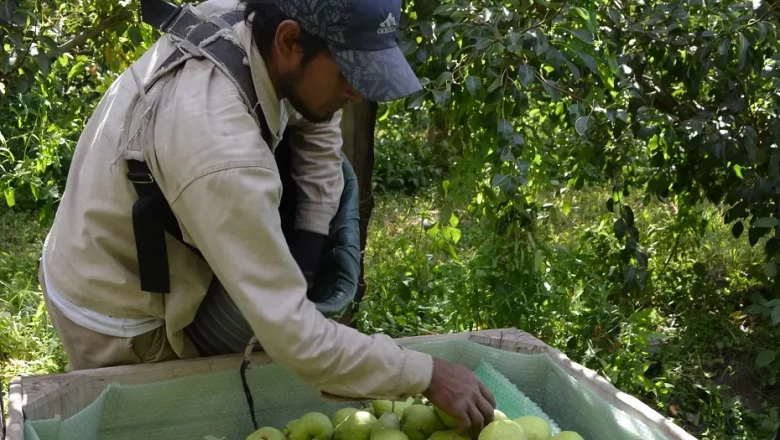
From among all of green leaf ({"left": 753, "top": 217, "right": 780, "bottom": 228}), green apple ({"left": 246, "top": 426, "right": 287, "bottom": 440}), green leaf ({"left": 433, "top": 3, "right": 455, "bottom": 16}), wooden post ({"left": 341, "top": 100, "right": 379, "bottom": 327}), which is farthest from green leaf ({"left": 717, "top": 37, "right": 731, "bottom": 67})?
green apple ({"left": 246, "top": 426, "right": 287, "bottom": 440})

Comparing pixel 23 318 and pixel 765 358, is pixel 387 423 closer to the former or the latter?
pixel 765 358

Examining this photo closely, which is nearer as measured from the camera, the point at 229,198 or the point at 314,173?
the point at 229,198

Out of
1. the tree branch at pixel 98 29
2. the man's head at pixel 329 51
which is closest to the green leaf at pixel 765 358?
the man's head at pixel 329 51

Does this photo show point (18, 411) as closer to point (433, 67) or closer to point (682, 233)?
point (433, 67)

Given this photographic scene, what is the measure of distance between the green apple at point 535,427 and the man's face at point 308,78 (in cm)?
74

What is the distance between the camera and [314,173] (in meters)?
2.15

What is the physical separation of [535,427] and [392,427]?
0.30 metres

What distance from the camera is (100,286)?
174 centimetres

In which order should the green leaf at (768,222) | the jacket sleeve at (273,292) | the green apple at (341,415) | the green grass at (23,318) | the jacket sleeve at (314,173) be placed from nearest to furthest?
the jacket sleeve at (273,292) < the green apple at (341,415) < the jacket sleeve at (314,173) < the green leaf at (768,222) < the green grass at (23,318)

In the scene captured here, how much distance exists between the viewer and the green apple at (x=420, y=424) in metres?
1.74

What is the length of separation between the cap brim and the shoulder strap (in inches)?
7.8

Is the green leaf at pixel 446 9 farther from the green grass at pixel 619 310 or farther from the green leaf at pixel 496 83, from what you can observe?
the green grass at pixel 619 310

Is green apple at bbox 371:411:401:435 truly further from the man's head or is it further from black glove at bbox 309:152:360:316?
the man's head

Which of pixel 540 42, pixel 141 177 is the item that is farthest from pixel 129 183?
pixel 540 42
